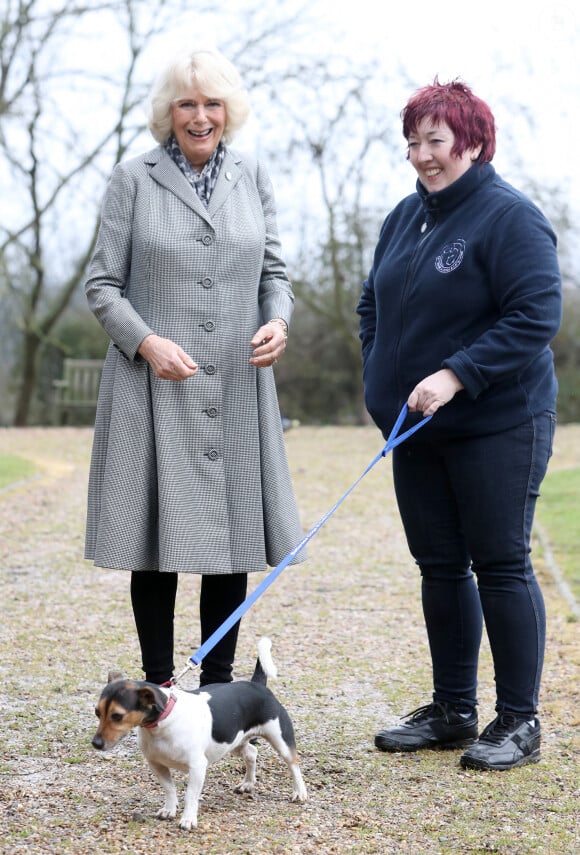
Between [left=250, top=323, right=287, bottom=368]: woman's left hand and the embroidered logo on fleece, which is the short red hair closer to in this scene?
the embroidered logo on fleece

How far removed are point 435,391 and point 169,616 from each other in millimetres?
1054

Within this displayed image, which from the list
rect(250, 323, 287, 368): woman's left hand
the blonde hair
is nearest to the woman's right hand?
rect(250, 323, 287, 368): woman's left hand

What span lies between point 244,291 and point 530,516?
A: 111 cm

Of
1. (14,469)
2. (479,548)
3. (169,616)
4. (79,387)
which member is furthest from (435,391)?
(79,387)

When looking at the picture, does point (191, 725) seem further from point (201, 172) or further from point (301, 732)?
point (201, 172)

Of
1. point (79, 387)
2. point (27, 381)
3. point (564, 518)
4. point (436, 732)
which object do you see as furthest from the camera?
point (27, 381)

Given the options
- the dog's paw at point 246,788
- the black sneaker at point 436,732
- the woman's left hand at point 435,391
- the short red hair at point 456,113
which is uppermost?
the short red hair at point 456,113

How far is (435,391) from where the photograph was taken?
3258 mm

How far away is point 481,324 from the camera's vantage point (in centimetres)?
342

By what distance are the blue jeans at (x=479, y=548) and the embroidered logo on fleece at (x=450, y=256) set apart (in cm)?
51

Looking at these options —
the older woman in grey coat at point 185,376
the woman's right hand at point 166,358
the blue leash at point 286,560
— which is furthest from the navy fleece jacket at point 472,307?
the woman's right hand at point 166,358

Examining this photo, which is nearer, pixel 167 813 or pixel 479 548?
pixel 167 813

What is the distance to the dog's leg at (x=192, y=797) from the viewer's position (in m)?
2.86

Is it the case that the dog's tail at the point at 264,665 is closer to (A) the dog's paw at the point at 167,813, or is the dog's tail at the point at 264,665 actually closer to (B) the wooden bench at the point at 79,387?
(A) the dog's paw at the point at 167,813
